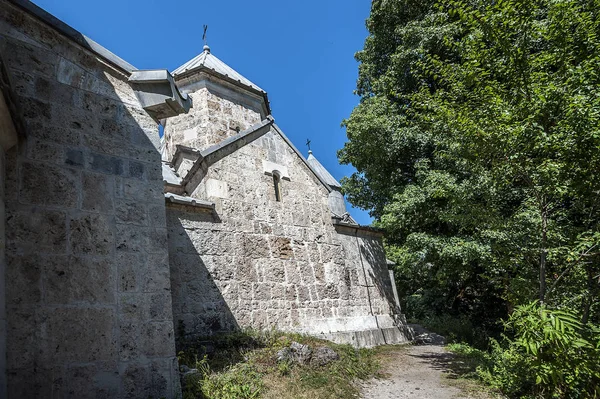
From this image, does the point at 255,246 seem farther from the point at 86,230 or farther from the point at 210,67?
the point at 210,67

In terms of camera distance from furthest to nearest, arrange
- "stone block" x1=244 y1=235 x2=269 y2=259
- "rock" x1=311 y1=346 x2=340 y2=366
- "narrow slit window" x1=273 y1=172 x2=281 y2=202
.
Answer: "narrow slit window" x1=273 y1=172 x2=281 y2=202 < "stone block" x1=244 y1=235 x2=269 y2=259 < "rock" x1=311 y1=346 x2=340 y2=366

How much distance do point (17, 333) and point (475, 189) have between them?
698 cm

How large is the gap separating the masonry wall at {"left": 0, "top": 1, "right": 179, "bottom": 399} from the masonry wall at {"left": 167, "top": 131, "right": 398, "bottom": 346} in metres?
2.29

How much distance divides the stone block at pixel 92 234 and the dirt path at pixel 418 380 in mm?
3993

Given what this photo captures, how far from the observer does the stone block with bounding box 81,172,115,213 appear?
344 centimetres

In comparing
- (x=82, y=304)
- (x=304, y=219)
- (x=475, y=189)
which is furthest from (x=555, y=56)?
(x=82, y=304)

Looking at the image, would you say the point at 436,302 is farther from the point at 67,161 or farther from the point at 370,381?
the point at 67,161

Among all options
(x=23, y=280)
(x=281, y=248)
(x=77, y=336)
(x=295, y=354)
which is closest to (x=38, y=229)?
(x=23, y=280)

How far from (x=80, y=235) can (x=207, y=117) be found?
316 inches

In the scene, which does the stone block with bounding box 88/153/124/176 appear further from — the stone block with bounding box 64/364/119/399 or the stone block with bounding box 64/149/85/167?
the stone block with bounding box 64/364/119/399

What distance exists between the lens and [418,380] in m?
5.93

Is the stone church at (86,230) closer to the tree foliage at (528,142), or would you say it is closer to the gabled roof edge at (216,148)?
the gabled roof edge at (216,148)

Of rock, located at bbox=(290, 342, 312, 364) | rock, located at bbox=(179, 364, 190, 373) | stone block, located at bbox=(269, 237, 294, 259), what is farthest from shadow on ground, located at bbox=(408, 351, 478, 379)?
rock, located at bbox=(179, 364, 190, 373)

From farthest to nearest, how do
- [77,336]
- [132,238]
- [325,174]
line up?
[325,174] < [132,238] < [77,336]
